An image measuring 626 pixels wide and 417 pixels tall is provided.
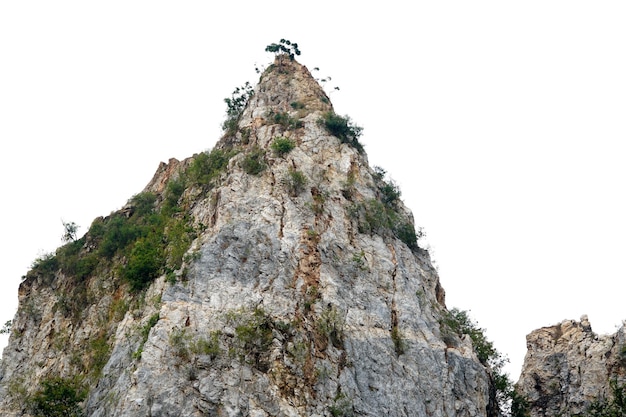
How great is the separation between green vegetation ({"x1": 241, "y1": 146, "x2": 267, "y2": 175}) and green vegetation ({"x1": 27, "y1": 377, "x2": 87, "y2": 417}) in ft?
53.7

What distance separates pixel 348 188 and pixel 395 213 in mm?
4432

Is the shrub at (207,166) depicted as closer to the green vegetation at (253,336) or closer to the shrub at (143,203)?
the shrub at (143,203)

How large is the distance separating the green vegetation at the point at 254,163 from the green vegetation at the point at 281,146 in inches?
42.6

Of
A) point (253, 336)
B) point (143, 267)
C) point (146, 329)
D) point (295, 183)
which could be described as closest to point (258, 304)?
point (253, 336)

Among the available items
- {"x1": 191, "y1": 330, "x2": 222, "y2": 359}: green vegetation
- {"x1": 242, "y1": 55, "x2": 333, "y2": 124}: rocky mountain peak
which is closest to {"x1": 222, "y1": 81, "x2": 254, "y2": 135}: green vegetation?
{"x1": 242, "y1": 55, "x2": 333, "y2": 124}: rocky mountain peak

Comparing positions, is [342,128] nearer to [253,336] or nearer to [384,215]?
[384,215]

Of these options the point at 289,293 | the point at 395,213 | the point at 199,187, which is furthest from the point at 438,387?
the point at 199,187

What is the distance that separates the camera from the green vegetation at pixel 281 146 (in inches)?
1738

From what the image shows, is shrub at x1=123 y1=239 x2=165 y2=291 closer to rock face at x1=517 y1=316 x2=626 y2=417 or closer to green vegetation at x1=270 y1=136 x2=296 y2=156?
green vegetation at x1=270 y1=136 x2=296 y2=156

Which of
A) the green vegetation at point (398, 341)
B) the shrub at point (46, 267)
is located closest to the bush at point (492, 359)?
the green vegetation at point (398, 341)

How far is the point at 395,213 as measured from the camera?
45.6 metres

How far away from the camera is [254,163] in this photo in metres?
42.4

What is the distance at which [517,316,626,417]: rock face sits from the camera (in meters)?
48.2

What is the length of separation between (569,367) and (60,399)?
38.9m
